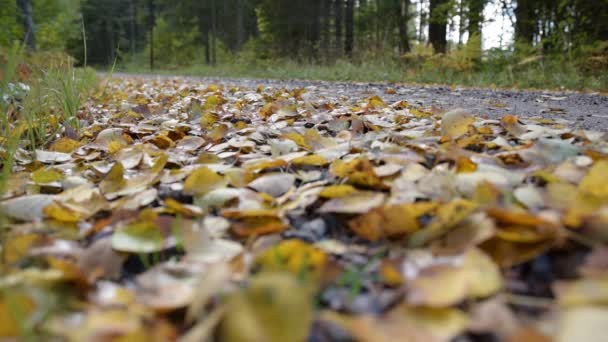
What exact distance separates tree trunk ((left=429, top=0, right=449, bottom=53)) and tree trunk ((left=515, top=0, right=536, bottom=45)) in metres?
1.29

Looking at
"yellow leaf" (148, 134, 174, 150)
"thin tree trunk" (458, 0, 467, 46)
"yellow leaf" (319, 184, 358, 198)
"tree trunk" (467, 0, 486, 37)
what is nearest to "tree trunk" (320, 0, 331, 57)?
"thin tree trunk" (458, 0, 467, 46)

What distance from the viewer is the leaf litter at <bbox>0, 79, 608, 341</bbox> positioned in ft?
1.69

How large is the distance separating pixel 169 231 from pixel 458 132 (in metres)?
1.01

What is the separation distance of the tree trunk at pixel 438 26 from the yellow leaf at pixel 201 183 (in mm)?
8287

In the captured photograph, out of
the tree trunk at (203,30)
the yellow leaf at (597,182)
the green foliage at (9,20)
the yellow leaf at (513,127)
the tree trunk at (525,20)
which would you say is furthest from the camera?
the tree trunk at (203,30)

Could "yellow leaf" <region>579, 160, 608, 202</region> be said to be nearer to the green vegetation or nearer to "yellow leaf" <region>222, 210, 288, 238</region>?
"yellow leaf" <region>222, 210, 288, 238</region>

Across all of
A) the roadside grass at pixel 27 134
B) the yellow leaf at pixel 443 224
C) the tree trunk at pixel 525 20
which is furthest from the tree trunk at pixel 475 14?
the yellow leaf at pixel 443 224

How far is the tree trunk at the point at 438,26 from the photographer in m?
8.66

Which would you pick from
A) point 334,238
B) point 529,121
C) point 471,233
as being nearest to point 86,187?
point 334,238

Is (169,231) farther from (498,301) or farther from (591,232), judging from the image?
(591,232)

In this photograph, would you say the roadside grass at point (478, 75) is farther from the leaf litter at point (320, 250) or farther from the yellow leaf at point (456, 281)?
the yellow leaf at point (456, 281)

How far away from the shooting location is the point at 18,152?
1.58 metres

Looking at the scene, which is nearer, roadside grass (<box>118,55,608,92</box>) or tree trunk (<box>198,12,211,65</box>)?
roadside grass (<box>118,55,608,92</box>)

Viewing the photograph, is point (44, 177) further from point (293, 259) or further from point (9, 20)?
point (9, 20)
